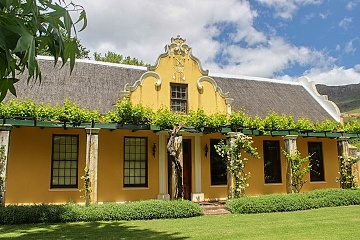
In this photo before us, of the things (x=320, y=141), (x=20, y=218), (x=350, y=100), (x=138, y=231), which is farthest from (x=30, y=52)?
(x=350, y=100)

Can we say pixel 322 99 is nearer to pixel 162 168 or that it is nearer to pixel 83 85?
pixel 162 168

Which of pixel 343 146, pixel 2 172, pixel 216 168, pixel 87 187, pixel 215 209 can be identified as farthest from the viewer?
pixel 343 146

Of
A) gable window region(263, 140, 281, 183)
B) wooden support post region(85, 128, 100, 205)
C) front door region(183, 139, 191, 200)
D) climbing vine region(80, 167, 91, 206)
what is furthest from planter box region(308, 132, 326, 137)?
climbing vine region(80, 167, 91, 206)

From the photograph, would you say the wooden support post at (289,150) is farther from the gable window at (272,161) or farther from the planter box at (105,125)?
the planter box at (105,125)

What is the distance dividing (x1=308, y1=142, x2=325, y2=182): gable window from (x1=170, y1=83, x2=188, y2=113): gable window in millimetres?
7584

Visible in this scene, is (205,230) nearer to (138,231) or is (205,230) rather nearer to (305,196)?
(138,231)

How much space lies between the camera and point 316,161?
18.5 meters

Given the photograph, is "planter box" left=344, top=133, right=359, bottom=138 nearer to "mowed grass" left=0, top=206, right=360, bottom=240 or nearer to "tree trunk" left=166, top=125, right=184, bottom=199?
"mowed grass" left=0, top=206, right=360, bottom=240

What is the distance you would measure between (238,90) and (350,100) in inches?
3209

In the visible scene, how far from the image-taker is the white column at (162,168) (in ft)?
47.9

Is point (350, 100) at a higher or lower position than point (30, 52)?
higher

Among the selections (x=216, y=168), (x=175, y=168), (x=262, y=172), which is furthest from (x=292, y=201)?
(x=175, y=168)

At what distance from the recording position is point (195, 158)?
15.4 m

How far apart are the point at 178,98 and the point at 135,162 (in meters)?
3.34
